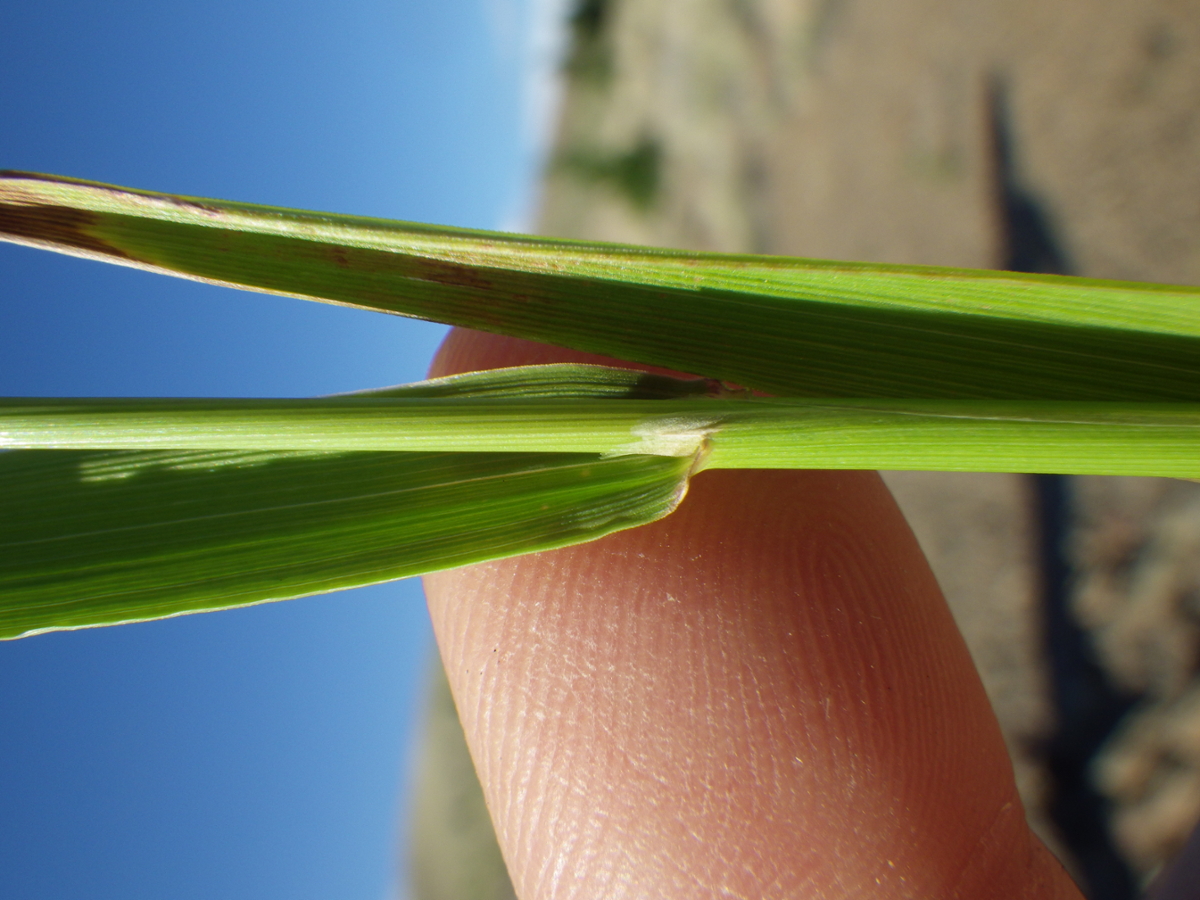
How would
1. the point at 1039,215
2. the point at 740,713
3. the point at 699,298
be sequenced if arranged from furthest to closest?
the point at 1039,215
the point at 740,713
the point at 699,298

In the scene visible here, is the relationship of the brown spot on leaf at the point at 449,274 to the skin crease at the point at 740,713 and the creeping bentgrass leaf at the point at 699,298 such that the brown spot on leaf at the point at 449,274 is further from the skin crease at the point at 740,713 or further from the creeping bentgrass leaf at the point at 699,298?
the skin crease at the point at 740,713

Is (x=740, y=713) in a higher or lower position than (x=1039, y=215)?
lower

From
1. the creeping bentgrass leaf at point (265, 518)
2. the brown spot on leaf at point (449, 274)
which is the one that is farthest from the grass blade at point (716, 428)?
the brown spot on leaf at point (449, 274)

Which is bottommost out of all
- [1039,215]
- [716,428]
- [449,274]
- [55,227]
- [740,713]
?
[740,713]

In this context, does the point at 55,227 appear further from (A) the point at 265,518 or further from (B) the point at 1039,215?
(B) the point at 1039,215

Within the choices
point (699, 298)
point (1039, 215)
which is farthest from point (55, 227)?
point (1039, 215)

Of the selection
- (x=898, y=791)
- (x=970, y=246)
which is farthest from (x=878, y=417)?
(x=970, y=246)

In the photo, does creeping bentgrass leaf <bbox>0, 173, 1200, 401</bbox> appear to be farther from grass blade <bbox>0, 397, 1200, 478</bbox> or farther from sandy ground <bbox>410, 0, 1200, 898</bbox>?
sandy ground <bbox>410, 0, 1200, 898</bbox>
